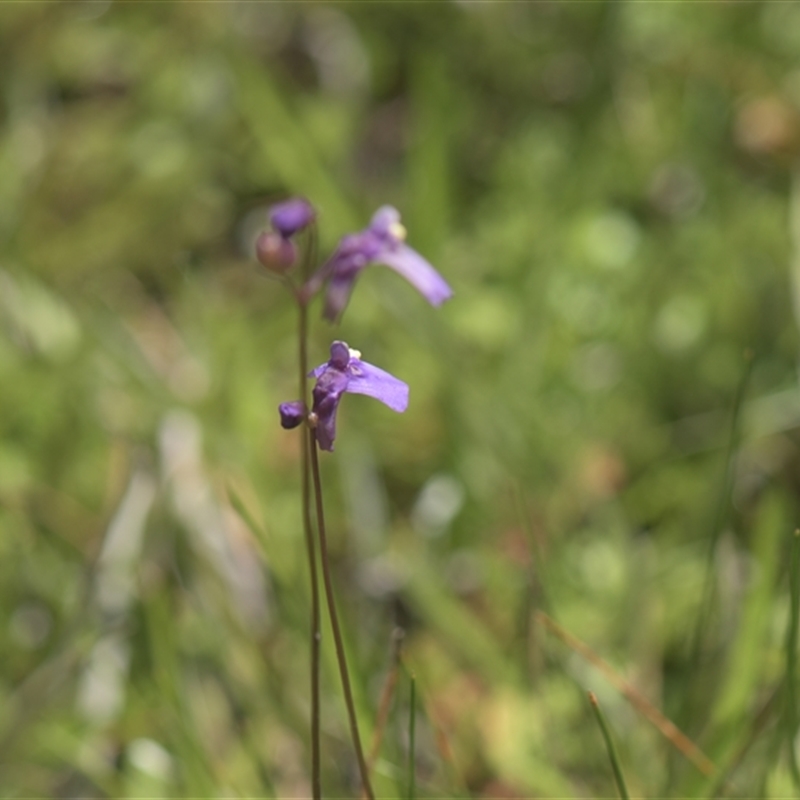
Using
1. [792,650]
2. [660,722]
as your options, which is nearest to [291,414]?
[792,650]

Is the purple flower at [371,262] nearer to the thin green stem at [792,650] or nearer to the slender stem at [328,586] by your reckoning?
the slender stem at [328,586]

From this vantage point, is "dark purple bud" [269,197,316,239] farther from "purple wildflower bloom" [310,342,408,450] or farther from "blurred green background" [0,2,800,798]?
"blurred green background" [0,2,800,798]

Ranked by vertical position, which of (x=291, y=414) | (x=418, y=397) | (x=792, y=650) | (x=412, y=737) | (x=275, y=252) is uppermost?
(x=418, y=397)

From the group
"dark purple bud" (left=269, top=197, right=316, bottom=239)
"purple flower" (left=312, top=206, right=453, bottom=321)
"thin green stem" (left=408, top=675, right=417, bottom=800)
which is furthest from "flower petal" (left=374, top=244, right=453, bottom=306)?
"thin green stem" (left=408, top=675, right=417, bottom=800)

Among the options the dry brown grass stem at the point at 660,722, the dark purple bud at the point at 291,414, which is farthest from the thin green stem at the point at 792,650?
the dark purple bud at the point at 291,414

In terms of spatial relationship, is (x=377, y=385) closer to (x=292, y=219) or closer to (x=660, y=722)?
(x=292, y=219)

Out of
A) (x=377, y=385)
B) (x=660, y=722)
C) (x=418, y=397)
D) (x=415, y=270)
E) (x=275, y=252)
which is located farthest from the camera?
(x=418, y=397)
